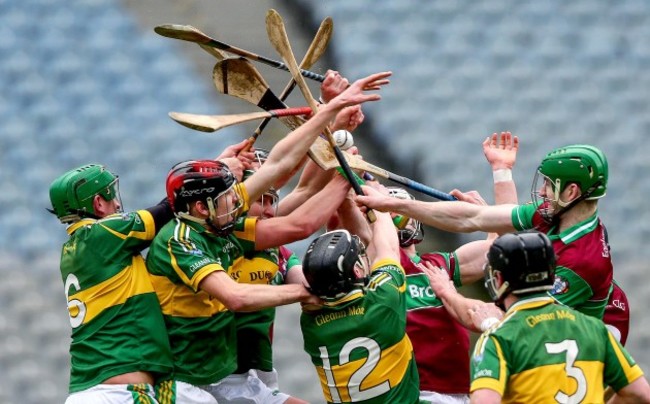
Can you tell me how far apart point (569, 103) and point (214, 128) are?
3.36 metres

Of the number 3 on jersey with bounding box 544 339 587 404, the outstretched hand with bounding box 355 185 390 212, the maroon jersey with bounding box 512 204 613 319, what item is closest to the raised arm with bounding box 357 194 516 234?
the outstretched hand with bounding box 355 185 390 212

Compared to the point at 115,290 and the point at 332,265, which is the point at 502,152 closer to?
the point at 332,265

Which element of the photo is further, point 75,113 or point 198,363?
point 75,113

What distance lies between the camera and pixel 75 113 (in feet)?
21.6

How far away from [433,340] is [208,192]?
44.6 inches

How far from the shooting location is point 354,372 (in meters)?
3.90

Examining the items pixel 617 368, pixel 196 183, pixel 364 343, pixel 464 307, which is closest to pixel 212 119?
pixel 196 183

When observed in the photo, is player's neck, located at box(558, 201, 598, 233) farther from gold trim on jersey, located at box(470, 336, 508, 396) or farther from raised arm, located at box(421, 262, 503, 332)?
gold trim on jersey, located at box(470, 336, 508, 396)

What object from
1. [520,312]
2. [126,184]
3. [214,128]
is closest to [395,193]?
[214,128]

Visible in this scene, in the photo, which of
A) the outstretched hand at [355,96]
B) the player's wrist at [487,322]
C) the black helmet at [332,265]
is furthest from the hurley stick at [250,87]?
the player's wrist at [487,322]

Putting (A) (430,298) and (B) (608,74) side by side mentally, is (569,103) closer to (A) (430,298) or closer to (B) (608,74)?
(B) (608,74)

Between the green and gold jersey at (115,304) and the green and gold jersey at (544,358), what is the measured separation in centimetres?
135

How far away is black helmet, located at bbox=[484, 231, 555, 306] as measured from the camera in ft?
11.0

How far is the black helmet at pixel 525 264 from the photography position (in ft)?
11.0
